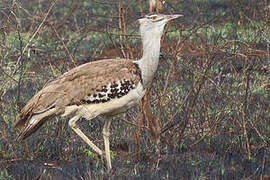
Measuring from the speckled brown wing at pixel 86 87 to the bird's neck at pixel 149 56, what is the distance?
0.17 feet

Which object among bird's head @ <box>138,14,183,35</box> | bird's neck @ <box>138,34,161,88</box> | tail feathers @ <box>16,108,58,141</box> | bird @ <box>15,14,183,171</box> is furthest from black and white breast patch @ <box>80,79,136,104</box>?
bird's head @ <box>138,14,183,35</box>

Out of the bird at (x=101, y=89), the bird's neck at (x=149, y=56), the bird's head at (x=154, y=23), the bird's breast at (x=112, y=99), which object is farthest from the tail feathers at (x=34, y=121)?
the bird's head at (x=154, y=23)

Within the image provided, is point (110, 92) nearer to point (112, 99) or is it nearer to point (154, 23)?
point (112, 99)

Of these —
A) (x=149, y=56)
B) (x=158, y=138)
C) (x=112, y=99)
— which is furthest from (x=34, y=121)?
(x=158, y=138)

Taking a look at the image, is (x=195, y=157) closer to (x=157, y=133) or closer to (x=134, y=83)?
(x=157, y=133)

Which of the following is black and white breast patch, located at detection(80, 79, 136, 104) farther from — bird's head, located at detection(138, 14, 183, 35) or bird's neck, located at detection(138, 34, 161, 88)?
bird's head, located at detection(138, 14, 183, 35)

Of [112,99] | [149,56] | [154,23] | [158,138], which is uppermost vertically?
[154,23]

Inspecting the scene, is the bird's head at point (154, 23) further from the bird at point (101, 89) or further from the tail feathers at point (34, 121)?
the tail feathers at point (34, 121)

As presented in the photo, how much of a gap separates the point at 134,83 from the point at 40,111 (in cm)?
70

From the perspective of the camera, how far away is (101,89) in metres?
4.22

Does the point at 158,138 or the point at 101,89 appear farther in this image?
the point at 158,138

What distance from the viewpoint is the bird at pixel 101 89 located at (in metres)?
4.20

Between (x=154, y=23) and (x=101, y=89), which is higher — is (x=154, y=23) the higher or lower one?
the higher one

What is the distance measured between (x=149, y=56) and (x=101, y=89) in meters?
0.42
